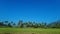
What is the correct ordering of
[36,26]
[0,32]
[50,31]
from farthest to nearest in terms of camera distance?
[36,26], [50,31], [0,32]

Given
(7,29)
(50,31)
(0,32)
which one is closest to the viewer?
(0,32)

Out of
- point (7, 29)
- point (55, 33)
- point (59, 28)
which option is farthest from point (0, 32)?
point (59, 28)

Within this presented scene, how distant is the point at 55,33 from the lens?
282 inches

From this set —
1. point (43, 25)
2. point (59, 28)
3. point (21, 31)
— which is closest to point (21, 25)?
point (21, 31)

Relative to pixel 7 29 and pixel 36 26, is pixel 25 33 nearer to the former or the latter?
pixel 7 29

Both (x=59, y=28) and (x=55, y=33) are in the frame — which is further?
(x=59, y=28)

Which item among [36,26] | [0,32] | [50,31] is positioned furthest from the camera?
[36,26]

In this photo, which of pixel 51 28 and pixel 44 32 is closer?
pixel 44 32

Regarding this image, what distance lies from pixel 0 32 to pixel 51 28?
7.66 feet

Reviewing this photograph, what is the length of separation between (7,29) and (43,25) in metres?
1.98

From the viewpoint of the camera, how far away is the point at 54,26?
769cm

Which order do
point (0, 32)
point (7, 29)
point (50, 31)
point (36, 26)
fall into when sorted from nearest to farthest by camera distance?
point (0, 32), point (7, 29), point (50, 31), point (36, 26)

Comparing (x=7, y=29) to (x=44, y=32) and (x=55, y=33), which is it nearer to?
(x=44, y=32)

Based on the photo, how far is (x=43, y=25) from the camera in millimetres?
8117
